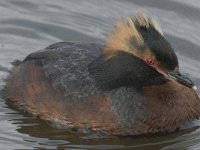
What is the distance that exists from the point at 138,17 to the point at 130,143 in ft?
6.05

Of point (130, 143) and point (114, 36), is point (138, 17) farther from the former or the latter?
point (130, 143)

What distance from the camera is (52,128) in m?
11.8

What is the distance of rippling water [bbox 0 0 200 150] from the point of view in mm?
12102

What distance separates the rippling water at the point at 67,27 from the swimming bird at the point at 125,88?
41cm

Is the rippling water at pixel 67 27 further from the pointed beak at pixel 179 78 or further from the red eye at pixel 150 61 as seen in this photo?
the red eye at pixel 150 61

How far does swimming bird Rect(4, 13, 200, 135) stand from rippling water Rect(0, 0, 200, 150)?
1.33 ft

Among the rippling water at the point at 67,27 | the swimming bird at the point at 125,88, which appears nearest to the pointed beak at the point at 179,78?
the swimming bird at the point at 125,88

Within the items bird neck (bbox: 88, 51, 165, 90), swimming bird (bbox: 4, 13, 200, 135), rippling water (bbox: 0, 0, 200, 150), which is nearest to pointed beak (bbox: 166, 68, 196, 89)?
swimming bird (bbox: 4, 13, 200, 135)

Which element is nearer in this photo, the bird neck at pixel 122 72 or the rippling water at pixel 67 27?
the bird neck at pixel 122 72

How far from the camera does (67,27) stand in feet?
49.5

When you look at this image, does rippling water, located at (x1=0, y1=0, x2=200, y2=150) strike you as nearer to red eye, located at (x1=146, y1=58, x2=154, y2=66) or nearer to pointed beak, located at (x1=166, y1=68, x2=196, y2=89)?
pointed beak, located at (x1=166, y1=68, x2=196, y2=89)

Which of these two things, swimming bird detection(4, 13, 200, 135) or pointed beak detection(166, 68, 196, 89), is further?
swimming bird detection(4, 13, 200, 135)

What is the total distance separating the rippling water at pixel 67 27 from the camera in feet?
39.7

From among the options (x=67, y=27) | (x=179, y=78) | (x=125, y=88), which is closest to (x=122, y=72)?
(x=125, y=88)
